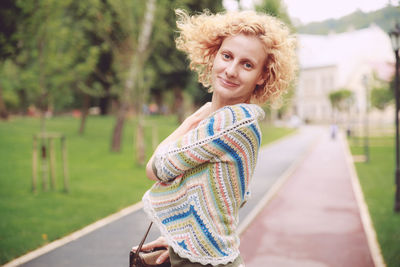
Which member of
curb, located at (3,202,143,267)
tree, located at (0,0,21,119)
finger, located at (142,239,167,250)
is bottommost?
curb, located at (3,202,143,267)

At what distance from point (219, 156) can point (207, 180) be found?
4.2 inches

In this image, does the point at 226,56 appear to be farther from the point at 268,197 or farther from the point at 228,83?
the point at 268,197

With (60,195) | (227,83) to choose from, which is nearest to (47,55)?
(60,195)

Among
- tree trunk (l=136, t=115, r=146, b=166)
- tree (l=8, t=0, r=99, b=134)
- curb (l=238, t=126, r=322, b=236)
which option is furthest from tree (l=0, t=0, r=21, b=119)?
tree trunk (l=136, t=115, r=146, b=166)

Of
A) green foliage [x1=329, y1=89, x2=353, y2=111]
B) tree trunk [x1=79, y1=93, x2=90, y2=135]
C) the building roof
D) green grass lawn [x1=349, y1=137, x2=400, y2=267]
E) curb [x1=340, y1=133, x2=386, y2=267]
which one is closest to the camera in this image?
curb [x1=340, y1=133, x2=386, y2=267]

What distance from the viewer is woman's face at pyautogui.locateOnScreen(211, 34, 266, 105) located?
5.48 feet

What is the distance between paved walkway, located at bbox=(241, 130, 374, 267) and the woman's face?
4106 millimetres

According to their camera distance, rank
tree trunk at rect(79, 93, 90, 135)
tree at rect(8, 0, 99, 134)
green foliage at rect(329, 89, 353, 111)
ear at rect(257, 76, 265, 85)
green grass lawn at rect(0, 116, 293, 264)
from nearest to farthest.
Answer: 1. ear at rect(257, 76, 265, 85)
2. green grass lawn at rect(0, 116, 293, 264)
3. tree at rect(8, 0, 99, 134)
4. tree trunk at rect(79, 93, 90, 135)
5. green foliage at rect(329, 89, 353, 111)

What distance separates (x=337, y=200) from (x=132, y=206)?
489 centimetres

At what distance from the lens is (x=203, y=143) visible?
5.06 feet

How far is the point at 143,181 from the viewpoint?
1098 centimetres

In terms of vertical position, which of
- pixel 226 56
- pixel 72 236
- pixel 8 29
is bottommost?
pixel 72 236

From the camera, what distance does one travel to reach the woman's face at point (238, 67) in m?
1.67

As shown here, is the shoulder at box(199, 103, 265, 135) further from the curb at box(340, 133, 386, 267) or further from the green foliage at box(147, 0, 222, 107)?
the green foliage at box(147, 0, 222, 107)
